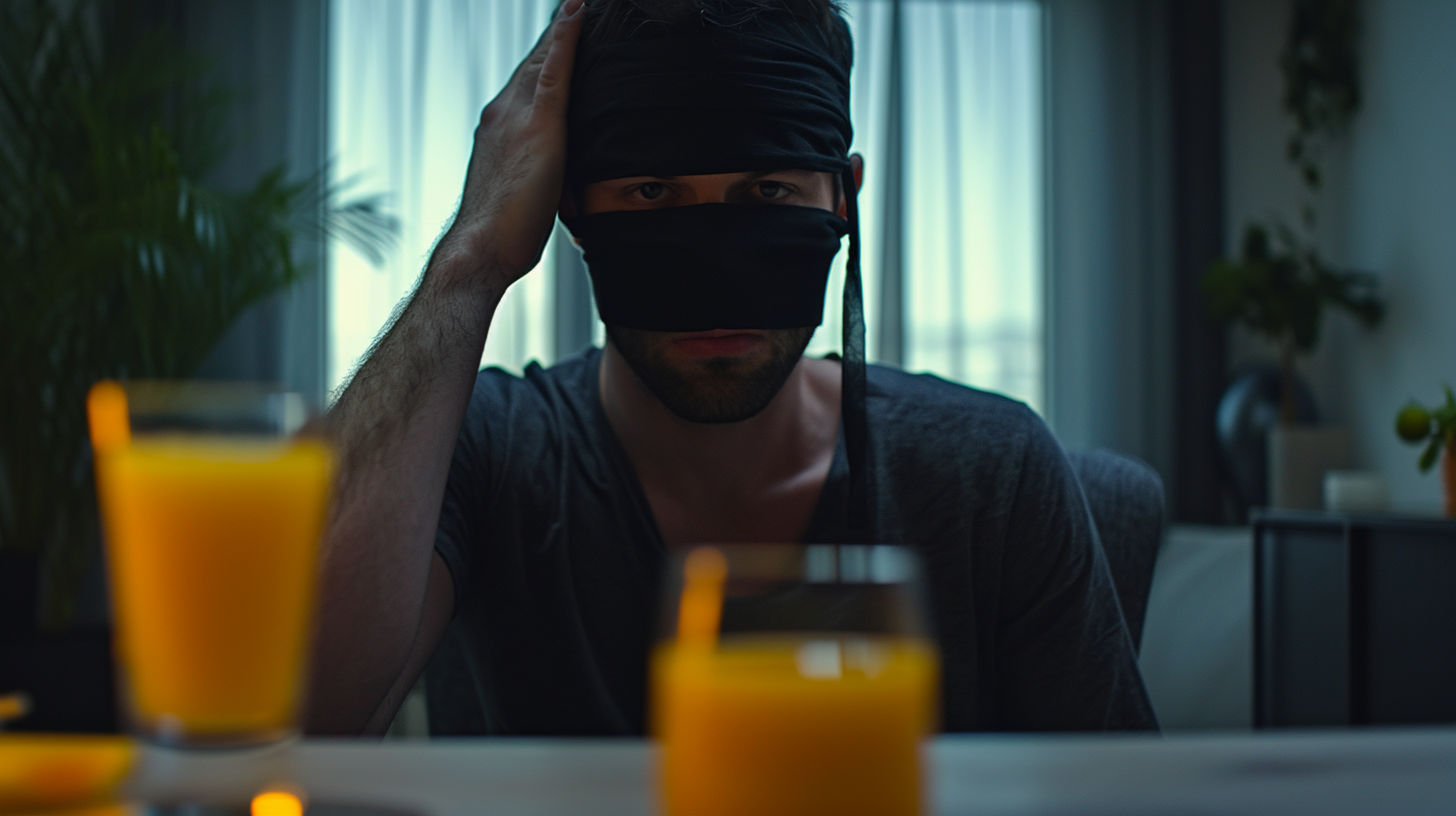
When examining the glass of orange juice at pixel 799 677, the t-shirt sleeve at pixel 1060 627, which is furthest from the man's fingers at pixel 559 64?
the glass of orange juice at pixel 799 677

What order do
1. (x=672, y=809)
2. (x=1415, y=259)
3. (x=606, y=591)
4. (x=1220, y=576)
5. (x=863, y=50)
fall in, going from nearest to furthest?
(x=672, y=809), (x=606, y=591), (x=1220, y=576), (x=1415, y=259), (x=863, y=50)

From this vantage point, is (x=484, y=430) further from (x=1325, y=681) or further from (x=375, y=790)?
(x=1325, y=681)

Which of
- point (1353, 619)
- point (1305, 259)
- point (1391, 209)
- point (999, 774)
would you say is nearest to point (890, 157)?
point (1305, 259)

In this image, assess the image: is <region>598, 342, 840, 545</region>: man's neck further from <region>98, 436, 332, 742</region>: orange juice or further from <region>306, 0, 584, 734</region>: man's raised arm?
<region>98, 436, 332, 742</region>: orange juice

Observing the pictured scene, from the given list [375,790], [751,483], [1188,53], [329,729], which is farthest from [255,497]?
[1188,53]

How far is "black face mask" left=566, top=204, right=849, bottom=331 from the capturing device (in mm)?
1086

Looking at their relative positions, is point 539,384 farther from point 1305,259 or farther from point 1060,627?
point 1305,259

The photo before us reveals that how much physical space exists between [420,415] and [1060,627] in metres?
0.61

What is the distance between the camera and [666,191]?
1114 millimetres

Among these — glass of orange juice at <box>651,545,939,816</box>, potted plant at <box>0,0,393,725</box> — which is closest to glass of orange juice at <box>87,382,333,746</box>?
glass of orange juice at <box>651,545,939,816</box>

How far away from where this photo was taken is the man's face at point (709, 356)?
112 cm

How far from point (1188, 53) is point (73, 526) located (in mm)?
3637

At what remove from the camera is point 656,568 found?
1.10m

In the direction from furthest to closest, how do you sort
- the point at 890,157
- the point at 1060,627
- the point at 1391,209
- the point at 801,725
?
1. the point at 890,157
2. the point at 1391,209
3. the point at 1060,627
4. the point at 801,725
